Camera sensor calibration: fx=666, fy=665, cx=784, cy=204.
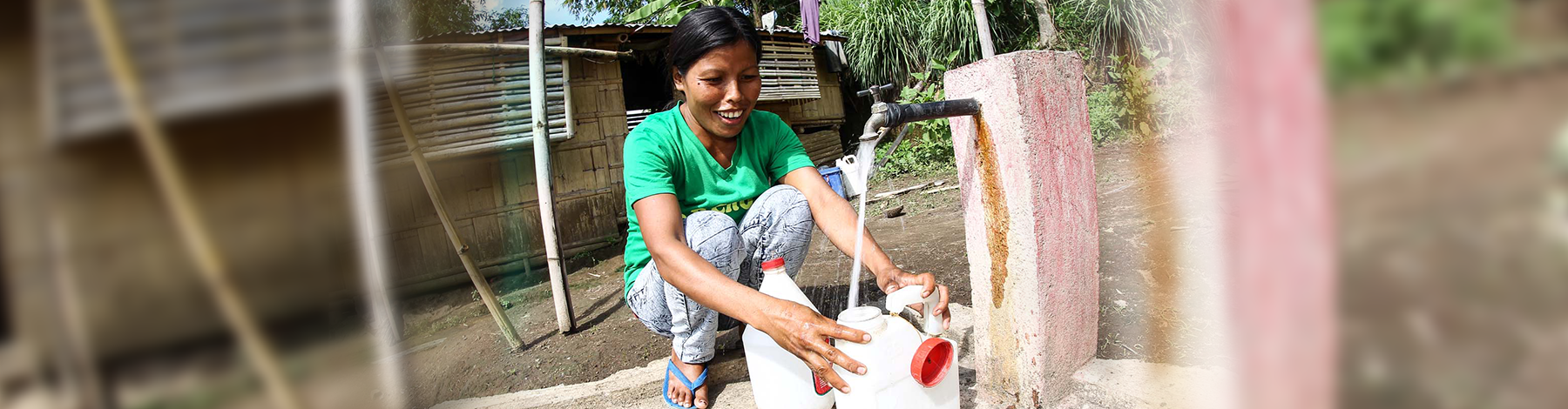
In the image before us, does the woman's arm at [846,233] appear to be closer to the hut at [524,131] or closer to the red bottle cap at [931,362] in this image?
the red bottle cap at [931,362]

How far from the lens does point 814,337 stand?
1471 millimetres

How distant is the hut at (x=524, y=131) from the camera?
3.15 feet

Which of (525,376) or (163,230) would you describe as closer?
(163,230)

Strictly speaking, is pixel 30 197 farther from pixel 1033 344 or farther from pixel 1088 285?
pixel 1088 285

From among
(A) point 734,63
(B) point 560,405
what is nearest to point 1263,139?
(A) point 734,63

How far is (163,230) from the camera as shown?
298 millimetres

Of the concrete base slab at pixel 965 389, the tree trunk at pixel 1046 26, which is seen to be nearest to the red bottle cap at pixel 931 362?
the concrete base slab at pixel 965 389

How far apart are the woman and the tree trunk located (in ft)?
24.8

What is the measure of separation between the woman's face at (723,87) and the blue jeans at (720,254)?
0.96 feet

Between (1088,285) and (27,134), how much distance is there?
76.6 inches

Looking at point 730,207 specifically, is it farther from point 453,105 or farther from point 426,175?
→ point 453,105

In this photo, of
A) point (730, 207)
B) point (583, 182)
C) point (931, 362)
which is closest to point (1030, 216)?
point (931, 362)

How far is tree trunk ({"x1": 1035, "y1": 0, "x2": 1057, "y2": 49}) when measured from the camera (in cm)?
885

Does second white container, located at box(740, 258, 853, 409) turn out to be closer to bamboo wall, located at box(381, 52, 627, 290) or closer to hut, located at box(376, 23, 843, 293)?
hut, located at box(376, 23, 843, 293)
